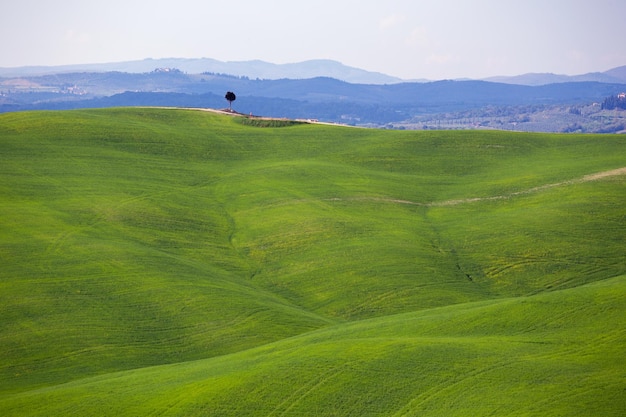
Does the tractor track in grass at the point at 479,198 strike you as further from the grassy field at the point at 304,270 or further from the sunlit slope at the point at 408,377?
the sunlit slope at the point at 408,377

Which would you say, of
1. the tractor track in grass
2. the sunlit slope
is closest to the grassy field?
the sunlit slope

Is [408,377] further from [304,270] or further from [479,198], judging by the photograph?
[479,198]

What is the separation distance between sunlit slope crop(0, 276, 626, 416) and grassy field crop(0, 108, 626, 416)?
4.5 inches

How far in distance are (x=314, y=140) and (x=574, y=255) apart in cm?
4435

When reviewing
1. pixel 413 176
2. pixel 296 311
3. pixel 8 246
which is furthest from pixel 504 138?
pixel 8 246

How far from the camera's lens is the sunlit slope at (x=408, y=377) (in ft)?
95.9

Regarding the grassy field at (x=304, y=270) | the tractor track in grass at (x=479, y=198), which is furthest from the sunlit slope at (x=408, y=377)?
the tractor track in grass at (x=479, y=198)

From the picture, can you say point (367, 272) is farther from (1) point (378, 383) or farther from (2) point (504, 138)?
(2) point (504, 138)

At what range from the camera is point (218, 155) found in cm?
8981

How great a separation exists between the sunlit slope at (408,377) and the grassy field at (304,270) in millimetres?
114

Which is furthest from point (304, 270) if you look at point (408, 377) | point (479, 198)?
point (408, 377)

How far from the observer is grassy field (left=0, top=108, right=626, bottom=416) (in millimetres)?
31656

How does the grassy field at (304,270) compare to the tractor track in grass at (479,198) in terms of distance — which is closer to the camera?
the grassy field at (304,270)

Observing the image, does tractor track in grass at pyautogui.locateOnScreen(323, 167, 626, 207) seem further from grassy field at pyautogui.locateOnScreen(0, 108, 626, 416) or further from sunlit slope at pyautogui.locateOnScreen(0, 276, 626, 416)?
sunlit slope at pyautogui.locateOnScreen(0, 276, 626, 416)
